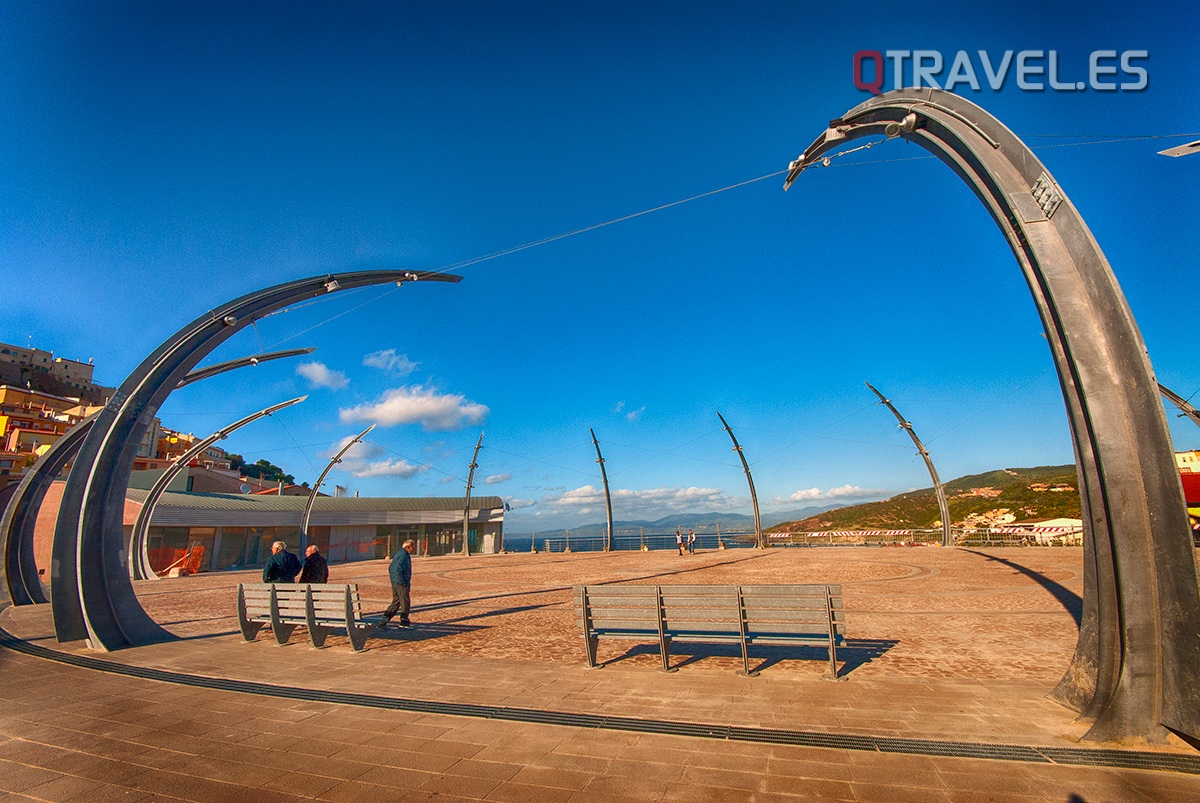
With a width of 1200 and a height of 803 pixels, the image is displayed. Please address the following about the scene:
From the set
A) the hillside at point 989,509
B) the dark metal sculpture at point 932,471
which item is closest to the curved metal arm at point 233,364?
the dark metal sculpture at point 932,471

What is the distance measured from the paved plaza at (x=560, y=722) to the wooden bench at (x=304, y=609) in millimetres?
300

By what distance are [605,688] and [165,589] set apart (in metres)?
18.9

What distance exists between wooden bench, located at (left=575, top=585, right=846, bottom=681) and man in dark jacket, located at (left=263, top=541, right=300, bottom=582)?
579 centimetres

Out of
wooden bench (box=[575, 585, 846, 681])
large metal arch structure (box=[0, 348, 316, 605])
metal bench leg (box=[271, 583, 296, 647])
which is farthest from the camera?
large metal arch structure (box=[0, 348, 316, 605])

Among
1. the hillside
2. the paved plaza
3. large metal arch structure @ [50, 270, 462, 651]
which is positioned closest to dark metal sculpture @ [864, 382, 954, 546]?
the hillside

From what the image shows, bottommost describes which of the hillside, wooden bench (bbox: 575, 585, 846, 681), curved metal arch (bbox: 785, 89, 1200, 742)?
the hillside

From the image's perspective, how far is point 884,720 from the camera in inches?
187

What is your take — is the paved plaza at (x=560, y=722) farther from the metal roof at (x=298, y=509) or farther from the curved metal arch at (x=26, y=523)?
the metal roof at (x=298, y=509)

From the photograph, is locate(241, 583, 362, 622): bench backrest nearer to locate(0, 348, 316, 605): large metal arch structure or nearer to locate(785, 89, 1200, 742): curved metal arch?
locate(0, 348, 316, 605): large metal arch structure

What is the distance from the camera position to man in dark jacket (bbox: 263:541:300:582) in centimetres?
931

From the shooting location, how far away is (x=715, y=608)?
21.2 ft

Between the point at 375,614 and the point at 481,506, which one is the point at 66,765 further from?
the point at 481,506

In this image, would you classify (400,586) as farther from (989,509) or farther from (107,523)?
(989,509)

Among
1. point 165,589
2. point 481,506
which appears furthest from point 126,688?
point 481,506
